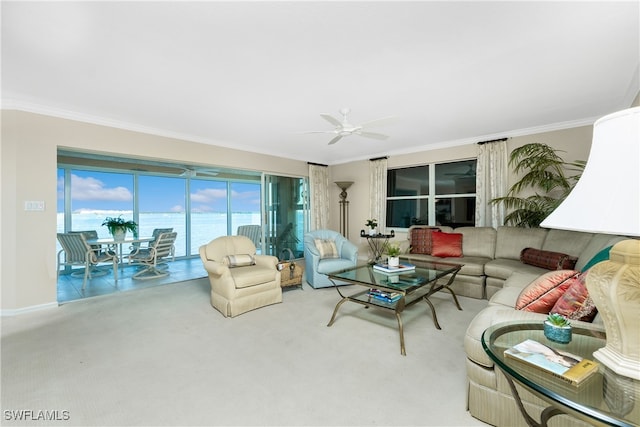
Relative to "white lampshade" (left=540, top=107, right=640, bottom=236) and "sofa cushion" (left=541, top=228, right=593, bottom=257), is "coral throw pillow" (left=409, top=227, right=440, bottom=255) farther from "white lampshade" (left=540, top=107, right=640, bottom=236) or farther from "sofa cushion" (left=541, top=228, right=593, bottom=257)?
"white lampshade" (left=540, top=107, right=640, bottom=236)

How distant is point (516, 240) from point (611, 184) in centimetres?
394

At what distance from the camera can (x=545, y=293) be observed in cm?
182

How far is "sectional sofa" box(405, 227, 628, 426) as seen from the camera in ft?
5.22

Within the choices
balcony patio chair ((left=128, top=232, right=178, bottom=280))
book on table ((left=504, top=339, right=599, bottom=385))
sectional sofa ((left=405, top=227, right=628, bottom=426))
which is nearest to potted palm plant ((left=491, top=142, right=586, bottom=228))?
sectional sofa ((left=405, top=227, right=628, bottom=426))

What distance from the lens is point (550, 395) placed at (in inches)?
37.3

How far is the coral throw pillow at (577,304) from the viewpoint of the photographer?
154 centimetres

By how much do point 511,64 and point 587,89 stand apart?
1.31 meters

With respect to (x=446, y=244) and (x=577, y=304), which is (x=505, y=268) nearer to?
(x=446, y=244)

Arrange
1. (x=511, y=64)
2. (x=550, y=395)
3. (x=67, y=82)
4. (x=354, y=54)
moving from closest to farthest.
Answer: (x=550, y=395) → (x=354, y=54) → (x=511, y=64) → (x=67, y=82)

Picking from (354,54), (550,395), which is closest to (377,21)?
(354,54)

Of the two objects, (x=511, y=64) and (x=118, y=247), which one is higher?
(x=511, y=64)

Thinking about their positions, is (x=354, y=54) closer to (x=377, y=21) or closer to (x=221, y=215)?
(x=377, y=21)

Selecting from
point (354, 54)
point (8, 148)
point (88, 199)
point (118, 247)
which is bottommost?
point (118, 247)

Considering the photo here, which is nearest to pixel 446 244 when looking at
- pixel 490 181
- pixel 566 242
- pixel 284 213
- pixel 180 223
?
pixel 490 181
